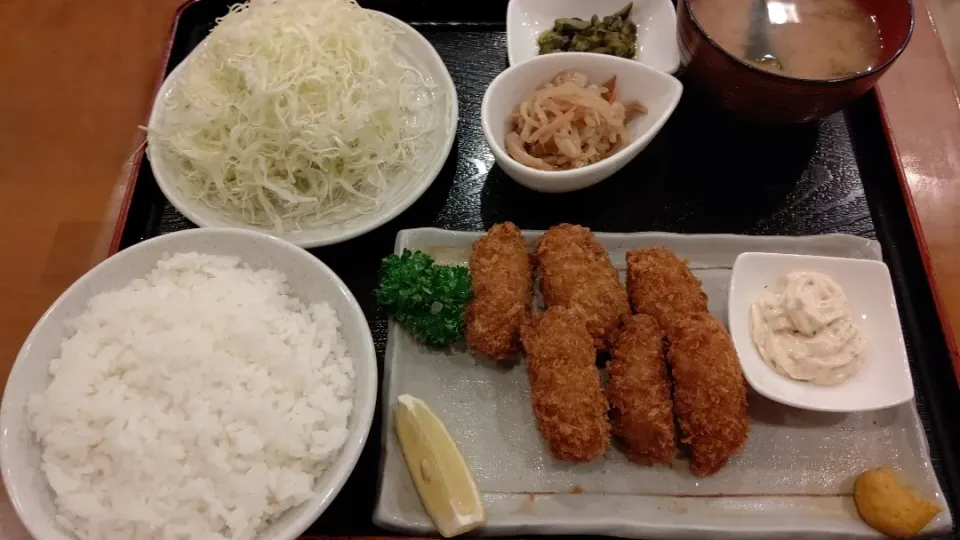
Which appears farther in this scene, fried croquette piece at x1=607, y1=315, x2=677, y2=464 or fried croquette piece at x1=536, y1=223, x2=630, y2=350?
fried croquette piece at x1=536, y1=223, x2=630, y2=350

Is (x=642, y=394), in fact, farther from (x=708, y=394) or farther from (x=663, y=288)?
(x=663, y=288)

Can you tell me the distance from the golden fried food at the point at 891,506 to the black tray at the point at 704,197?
0.56 metres

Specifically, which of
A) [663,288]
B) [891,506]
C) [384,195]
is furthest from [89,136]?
[891,506]

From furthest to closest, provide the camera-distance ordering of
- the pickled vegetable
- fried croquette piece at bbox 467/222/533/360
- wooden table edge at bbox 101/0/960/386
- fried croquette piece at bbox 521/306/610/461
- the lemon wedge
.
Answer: the pickled vegetable, wooden table edge at bbox 101/0/960/386, fried croquette piece at bbox 467/222/533/360, fried croquette piece at bbox 521/306/610/461, the lemon wedge

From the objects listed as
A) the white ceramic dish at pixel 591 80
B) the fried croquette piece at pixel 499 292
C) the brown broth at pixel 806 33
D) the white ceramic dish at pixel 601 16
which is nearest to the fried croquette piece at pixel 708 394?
the fried croquette piece at pixel 499 292

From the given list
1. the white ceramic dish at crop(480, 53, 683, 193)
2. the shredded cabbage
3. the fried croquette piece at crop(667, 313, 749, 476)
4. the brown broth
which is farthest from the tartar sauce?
the shredded cabbage

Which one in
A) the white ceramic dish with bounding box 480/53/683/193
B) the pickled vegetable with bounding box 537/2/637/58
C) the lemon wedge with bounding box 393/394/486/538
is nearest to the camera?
the lemon wedge with bounding box 393/394/486/538

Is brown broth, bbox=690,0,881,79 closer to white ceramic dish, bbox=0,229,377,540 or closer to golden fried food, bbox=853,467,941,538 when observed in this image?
golden fried food, bbox=853,467,941,538

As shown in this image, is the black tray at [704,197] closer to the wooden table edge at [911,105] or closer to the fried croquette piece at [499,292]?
the wooden table edge at [911,105]

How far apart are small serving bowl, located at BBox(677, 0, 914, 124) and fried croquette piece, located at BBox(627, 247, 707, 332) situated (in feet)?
2.08

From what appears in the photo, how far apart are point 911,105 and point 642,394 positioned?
6.48 ft

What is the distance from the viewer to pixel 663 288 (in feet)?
6.70

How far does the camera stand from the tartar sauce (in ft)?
6.19

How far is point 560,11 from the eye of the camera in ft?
9.04
